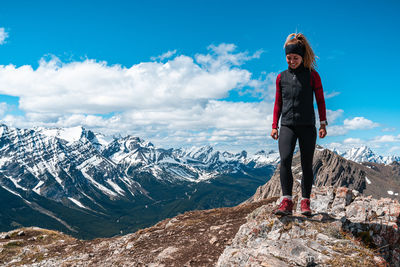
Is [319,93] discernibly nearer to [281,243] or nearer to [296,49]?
[296,49]

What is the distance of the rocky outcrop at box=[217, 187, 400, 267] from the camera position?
8.05m

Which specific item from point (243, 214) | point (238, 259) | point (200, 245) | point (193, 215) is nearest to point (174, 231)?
point (200, 245)

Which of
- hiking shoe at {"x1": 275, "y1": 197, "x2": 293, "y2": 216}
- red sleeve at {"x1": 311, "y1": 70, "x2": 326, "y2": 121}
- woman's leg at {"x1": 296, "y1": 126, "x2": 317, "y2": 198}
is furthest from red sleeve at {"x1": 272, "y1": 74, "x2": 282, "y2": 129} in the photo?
hiking shoe at {"x1": 275, "y1": 197, "x2": 293, "y2": 216}

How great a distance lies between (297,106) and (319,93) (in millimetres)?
1109

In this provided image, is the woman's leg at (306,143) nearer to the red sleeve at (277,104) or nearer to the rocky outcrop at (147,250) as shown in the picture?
the red sleeve at (277,104)

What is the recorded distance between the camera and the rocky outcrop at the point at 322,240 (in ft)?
26.4

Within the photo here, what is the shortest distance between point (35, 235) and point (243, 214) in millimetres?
21477

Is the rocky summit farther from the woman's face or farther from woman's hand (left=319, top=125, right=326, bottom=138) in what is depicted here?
the woman's face

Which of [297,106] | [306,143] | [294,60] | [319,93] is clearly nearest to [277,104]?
[297,106]

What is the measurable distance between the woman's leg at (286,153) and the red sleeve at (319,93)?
1393mm

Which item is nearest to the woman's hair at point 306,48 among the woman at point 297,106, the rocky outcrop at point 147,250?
the woman at point 297,106

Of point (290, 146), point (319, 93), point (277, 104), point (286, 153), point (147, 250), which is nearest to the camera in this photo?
point (286, 153)

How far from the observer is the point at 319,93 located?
32.7 feet

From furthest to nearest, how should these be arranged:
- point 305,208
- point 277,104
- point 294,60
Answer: point 305,208
point 277,104
point 294,60
